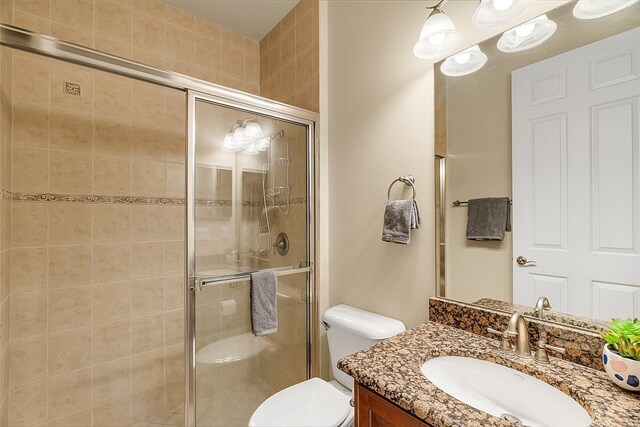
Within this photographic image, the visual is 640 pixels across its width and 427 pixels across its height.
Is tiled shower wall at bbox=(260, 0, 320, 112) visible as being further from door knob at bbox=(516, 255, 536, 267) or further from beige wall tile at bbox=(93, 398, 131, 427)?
beige wall tile at bbox=(93, 398, 131, 427)

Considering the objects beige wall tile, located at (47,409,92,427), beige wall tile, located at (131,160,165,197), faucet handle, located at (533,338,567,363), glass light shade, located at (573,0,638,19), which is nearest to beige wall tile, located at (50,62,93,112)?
beige wall tile, located at (131,160,165,197)

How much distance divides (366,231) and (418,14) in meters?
1.06

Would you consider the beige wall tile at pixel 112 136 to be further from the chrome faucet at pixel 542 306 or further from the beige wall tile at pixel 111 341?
the chrome faucet at pixel 542 306

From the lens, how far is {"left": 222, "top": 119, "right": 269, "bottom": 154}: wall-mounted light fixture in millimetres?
1466

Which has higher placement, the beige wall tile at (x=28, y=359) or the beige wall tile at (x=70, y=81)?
the beige wall tile at (x=70, y=81)

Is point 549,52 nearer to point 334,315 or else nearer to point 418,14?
point 418,14

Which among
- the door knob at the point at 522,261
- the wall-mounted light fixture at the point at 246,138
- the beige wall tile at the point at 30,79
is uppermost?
the beige wall tile at the point at 30,79

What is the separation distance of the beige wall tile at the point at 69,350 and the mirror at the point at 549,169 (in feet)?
6.75

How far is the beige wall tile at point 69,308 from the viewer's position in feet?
5.31

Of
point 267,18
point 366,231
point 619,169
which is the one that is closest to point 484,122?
point 619,169

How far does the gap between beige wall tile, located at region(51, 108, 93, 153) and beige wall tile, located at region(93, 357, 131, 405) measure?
1.34 m

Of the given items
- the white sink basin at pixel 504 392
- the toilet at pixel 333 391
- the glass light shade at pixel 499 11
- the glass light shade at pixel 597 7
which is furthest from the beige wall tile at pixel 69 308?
the glass light shade at pixel 597 7

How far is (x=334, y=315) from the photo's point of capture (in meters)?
1.50

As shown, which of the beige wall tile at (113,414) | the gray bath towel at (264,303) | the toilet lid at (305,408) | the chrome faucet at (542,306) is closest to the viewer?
the chrome faucet at (542,306)
